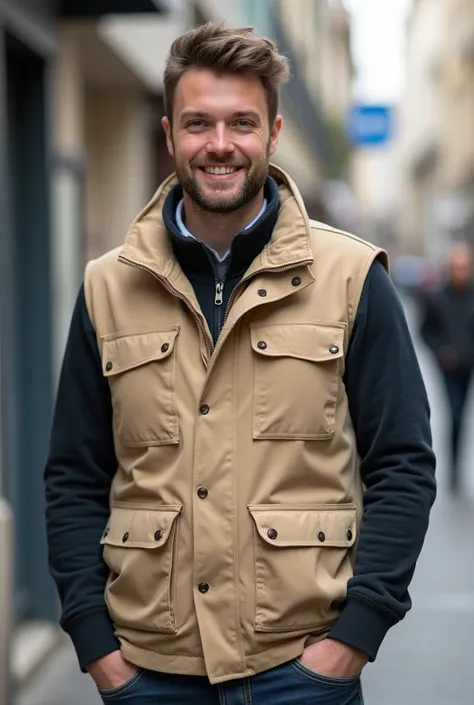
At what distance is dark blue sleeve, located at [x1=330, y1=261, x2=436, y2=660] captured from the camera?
259 cm

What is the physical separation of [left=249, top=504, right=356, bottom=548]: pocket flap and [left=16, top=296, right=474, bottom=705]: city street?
10.1ft

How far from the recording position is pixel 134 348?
108 inches

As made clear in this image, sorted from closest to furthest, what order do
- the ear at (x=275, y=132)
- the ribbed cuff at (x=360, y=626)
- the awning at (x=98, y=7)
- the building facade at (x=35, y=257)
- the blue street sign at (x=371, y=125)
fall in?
the ribbed cuff at (x=360, y=626) < the ear at (x=275, y=132) < the building facade at (x=35, y=257) < the awning at (x=98, y=7) < the blue street sign at (x=371, y=125)

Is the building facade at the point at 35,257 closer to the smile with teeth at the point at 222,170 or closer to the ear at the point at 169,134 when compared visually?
the ear at the point at 169,134

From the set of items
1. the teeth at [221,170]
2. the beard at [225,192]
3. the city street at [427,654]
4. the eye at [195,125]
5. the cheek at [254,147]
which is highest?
the eye at [195,125]

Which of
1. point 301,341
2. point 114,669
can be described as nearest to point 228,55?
point 301,341

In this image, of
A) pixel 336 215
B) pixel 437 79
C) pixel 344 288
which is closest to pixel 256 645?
pixel 344 288

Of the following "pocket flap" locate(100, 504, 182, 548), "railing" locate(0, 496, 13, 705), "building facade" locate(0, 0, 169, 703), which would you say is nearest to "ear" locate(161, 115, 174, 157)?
"pocket flap" locate(100, 504, 182, 548)

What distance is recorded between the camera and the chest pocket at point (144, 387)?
2682 mm

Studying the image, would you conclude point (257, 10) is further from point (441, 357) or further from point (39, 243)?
point (39, 243)

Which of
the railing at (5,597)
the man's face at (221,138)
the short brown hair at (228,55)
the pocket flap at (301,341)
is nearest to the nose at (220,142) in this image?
the man's face at (221,138)

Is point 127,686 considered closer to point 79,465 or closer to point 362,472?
point 79,465

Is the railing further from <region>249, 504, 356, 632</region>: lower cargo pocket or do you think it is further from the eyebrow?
the eyebrow

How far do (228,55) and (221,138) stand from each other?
16 centimetres
